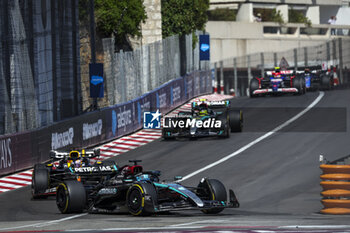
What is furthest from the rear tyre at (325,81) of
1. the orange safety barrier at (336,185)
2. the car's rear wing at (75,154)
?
the orange safety barrier at (336,185)

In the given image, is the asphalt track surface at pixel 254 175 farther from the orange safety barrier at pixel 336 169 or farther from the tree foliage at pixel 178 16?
the tree foliage at pixel 178 16

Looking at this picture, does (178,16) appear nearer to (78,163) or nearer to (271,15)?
(78,163)

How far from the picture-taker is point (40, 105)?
92.8ft

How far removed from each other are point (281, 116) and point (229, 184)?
1488cm

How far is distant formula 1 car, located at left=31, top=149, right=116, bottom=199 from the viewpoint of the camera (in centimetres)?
2012

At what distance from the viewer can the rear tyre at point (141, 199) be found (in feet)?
52.0

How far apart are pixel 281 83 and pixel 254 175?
21.4 m

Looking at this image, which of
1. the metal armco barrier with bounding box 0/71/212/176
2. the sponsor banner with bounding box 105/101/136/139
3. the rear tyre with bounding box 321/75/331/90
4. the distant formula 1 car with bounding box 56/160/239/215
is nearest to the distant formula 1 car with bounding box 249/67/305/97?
the rear tyre with bounding box 321/75/331/90

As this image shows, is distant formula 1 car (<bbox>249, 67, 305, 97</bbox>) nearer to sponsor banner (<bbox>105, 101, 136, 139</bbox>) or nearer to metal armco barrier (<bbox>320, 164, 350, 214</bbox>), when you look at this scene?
sponsor banner (<bbox>105, 101, 136, 139</bbox>)

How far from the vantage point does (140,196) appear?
1597 cm

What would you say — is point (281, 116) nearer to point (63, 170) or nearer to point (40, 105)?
point (40, 105)

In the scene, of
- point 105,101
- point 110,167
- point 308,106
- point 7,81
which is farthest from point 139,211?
point 308,106

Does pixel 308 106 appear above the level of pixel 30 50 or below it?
below

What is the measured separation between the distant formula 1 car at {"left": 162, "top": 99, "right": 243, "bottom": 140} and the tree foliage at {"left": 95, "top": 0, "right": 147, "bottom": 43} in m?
15.2
